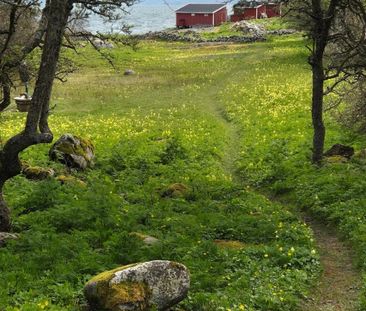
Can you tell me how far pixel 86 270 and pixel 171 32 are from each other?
105240mm

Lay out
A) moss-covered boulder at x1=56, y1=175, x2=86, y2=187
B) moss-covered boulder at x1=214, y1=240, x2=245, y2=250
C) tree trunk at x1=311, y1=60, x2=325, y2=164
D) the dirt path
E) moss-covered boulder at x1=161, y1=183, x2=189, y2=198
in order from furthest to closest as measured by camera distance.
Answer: tree trunk at x1=311, y1=60, x2=325, y2=164, moss-covered boulder at x1=56, y1=175, x2=86, y2=187, moss-covered boulder at x1=161, y1=183, x2=189, y2=198, moss-covered boulder at x1=214, y1=240, x2=245, y2=250, the dirt path

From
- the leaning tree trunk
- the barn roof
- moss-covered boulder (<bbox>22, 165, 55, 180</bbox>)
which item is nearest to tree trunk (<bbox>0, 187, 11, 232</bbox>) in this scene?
the leaning tree trunk

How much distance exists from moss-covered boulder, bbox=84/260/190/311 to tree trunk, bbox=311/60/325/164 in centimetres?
1279

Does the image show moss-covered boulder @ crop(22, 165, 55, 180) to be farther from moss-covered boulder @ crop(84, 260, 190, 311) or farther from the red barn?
the red barn

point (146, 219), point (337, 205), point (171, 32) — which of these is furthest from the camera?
point (171, 32)

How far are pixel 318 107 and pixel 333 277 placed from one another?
9.97m

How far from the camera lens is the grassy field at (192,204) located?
37.5ft

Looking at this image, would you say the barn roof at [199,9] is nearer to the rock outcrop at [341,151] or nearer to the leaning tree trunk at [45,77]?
the rock outcrop at [341,151]

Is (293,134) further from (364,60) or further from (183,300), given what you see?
(183,300)

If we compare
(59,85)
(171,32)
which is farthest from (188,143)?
(171,32)

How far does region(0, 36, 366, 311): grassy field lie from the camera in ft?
37.5

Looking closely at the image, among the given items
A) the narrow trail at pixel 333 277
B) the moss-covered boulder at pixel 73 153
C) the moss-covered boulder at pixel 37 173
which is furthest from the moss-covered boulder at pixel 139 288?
the moss-covered boulder at pixel 73 153

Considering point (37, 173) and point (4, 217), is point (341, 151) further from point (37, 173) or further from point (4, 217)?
point (4, 217)

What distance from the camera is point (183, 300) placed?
34.7ft
